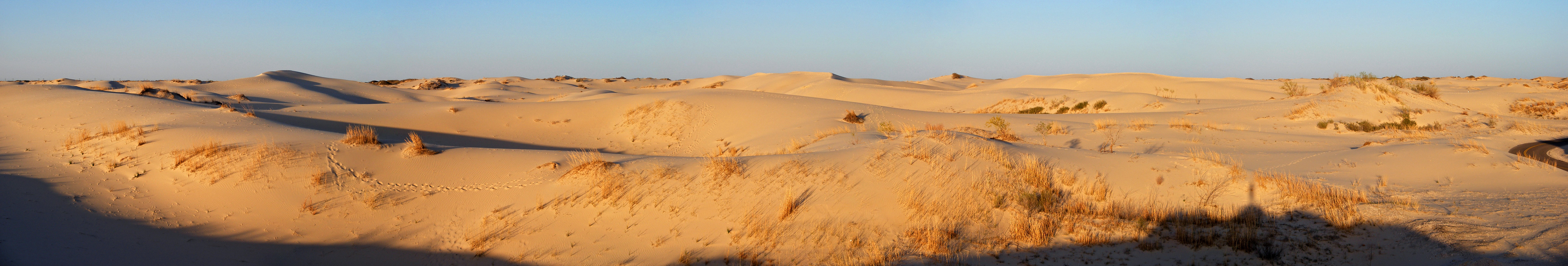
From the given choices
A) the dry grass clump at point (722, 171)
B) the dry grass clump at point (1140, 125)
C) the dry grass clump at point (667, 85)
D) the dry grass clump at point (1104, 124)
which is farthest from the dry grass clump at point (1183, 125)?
the dry grass clump at point (667, 85)

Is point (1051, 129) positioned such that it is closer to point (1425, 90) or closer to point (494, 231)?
point (494, 231)

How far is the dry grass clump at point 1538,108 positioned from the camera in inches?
545

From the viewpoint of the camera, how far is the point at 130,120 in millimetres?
9883

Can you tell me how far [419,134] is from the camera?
13.3 metres

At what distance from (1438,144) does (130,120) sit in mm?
18553

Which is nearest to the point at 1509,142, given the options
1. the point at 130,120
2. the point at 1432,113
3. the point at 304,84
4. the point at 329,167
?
the point at 1432,113

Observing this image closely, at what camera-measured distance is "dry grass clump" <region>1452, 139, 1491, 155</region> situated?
704 cm

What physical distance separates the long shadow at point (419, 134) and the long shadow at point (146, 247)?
6241mm

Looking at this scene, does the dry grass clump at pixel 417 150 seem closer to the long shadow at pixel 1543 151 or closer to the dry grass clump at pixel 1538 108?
the long shadow at pixel 1543 151

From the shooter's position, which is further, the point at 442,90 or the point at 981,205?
the point at 442,90

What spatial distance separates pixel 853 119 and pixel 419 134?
9.30 meters

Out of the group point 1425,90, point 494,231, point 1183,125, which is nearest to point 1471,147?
point 1183,125

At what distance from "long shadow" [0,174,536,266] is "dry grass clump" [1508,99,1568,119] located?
20860mm

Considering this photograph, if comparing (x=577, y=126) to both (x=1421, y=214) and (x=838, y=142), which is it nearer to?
(x=838, y=142)
